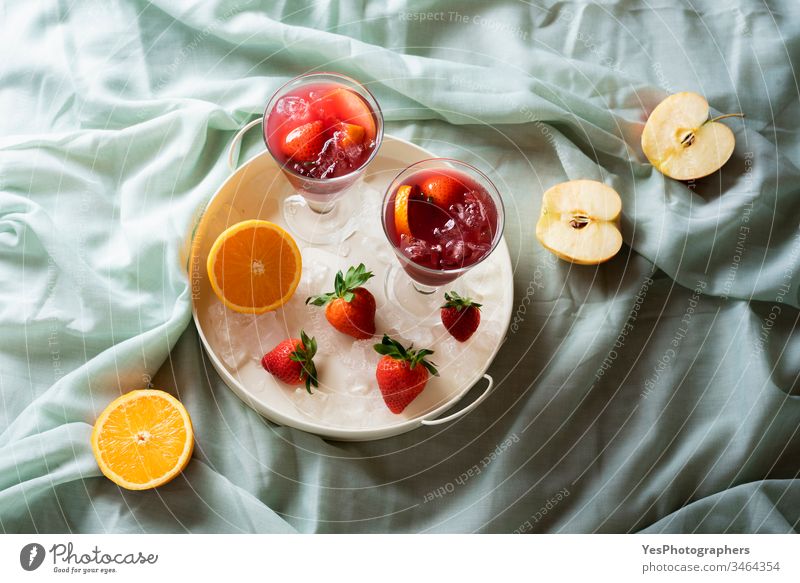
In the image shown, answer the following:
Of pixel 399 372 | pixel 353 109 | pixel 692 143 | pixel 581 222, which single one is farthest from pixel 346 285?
pixel 692 143

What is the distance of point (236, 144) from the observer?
106 centimetres

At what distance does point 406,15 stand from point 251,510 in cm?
78

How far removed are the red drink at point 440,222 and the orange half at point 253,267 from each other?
0.15 meters

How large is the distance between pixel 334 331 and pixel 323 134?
27 cm

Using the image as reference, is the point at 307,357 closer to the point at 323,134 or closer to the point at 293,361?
the point at 293,361

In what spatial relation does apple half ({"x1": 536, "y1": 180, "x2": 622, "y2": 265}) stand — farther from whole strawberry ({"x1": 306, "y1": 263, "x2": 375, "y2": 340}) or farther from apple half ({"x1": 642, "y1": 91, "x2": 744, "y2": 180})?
whole strawberry ({"x1": 306, "y1": 263, "x2": 375, "y2": 340})

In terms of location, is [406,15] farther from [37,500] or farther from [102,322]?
[37,500]

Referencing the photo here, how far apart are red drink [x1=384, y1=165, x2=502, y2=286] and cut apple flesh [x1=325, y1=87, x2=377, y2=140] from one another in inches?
3.4

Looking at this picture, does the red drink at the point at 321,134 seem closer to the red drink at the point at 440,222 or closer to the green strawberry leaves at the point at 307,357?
the red drink at the point at 440,222

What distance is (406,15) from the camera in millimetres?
1116

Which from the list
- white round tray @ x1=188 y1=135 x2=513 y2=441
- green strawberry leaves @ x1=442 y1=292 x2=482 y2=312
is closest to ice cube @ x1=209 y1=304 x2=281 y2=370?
white round tray @ x1=188 y1=135 x2=513 y2=441

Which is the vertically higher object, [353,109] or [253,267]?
[353,109]

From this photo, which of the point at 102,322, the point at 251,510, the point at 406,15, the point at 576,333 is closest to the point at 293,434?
the point at 251,510
